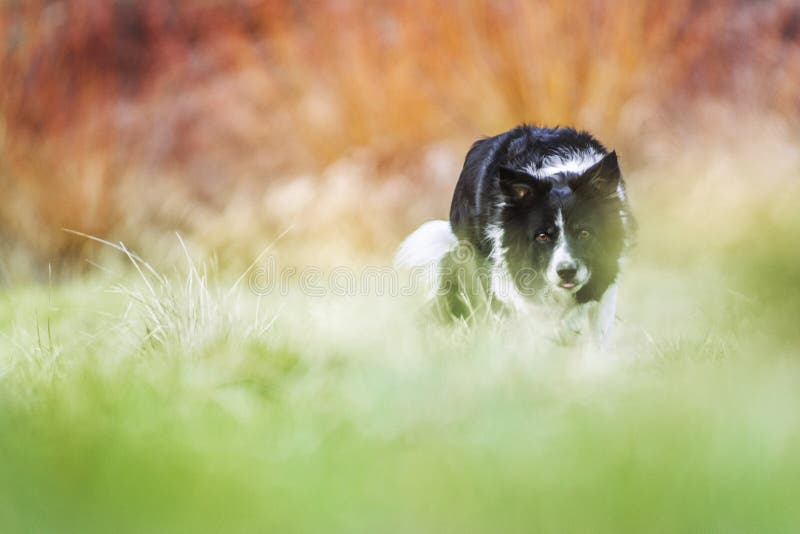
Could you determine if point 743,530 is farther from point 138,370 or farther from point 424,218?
point 424,218

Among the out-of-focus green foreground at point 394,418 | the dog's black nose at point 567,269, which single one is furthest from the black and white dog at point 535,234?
the out-of-focus green foreground at point 394,418

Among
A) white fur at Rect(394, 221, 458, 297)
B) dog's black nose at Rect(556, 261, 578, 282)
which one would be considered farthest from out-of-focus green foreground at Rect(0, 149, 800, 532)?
white fur at Rect(394, 221, 458, 297)

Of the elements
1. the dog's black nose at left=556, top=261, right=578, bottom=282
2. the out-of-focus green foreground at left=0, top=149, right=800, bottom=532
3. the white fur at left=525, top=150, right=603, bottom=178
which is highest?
the white fur at left=525, top=150, right=603, bottom=178

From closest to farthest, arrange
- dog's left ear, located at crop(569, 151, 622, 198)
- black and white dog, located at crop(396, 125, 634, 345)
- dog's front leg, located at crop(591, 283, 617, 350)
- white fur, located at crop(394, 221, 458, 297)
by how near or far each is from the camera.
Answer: dog's left ear, located at crop(569, 151, 622, 198) → black and white dog, located at crop(396, 125, 634, 345) → dog's front leg, located at crop(591, 283, 617, 350) → white fur, located at crop(394, 221, 458, 297)

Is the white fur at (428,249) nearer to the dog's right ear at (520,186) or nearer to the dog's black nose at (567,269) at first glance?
the dog's right ear at (520,186)

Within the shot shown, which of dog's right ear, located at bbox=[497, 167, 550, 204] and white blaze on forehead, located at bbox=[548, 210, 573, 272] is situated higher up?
dog's right ear, located at bbox=[497, 167, 550, 204]

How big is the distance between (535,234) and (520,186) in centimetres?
23

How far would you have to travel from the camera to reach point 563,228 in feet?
11.9

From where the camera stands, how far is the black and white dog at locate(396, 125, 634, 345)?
3.63m

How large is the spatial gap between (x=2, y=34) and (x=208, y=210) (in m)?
1.26

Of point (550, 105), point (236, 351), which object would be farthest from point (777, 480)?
point (550, 105)

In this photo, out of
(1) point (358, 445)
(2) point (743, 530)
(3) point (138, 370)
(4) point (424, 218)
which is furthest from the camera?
(4) point (424, 218)

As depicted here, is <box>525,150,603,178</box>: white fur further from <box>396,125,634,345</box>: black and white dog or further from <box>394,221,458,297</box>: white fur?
<box>394,221,458,297</box>: white fur

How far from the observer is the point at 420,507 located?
5.60ft
